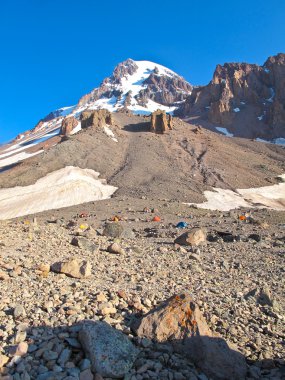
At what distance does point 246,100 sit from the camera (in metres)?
162

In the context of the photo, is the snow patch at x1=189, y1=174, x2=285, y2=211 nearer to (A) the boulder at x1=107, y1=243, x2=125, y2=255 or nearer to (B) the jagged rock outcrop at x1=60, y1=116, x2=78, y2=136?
(A) the boulder at x1=107, y1=243, x2=125, y2=255

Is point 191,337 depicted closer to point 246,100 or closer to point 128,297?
point 128,297

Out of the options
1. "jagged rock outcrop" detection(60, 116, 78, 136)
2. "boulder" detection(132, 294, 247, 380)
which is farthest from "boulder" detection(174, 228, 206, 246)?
"jagged rock outcrop" detection(60, 116, 78, 136)

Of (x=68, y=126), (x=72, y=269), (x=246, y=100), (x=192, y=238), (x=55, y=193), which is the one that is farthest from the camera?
(x=246, y=100)

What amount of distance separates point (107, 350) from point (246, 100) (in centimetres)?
17136

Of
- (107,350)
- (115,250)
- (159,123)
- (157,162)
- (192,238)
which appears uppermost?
(159,123)

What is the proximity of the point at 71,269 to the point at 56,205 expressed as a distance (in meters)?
34.9

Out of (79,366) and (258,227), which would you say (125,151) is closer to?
(258,227)

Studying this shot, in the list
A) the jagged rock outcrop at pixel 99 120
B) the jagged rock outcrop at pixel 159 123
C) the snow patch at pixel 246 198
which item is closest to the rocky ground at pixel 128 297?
the snow patch at pixel 246 198

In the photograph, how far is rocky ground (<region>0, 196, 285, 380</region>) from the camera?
564 centimetres

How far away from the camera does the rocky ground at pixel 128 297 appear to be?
564 centimetres

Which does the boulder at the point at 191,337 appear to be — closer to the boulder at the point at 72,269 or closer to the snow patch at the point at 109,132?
the boulder at the point at 72,269

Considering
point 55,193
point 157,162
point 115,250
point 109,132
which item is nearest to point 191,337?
point 115,250

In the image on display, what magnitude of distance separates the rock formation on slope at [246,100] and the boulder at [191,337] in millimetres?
144786
